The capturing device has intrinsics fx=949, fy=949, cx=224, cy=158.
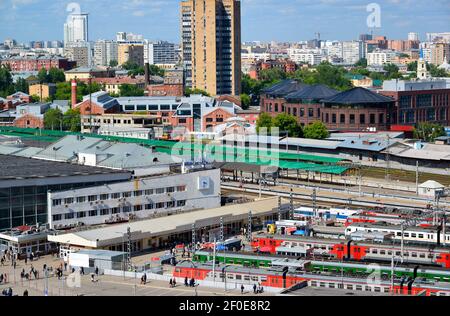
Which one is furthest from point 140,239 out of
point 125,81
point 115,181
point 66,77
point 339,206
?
point 66,77

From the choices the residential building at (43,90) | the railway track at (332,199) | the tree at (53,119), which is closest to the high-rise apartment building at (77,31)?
the residential building at (43,90)

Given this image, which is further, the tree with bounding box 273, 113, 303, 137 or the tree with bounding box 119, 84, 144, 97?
the tree with bounding box 119, 84, 144, 97

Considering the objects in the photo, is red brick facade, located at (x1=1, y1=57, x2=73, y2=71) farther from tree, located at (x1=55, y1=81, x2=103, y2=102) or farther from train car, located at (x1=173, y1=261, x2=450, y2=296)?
train car, located at (x1=173, y1=261, x2=450, y2=296)

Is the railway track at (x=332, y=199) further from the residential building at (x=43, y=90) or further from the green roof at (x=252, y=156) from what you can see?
the residential building at (x=43, y=90)

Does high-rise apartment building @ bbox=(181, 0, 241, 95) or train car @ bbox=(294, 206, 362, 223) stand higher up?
high-rise apartment building @ bbox=(181, 0, 241, 95)

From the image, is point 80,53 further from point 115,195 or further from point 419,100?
point 115,195

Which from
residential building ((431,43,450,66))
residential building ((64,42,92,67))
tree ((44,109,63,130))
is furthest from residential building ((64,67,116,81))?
residential building ((431,43,450,66))

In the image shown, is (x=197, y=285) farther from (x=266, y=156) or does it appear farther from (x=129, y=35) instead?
(x=129, y=35)
